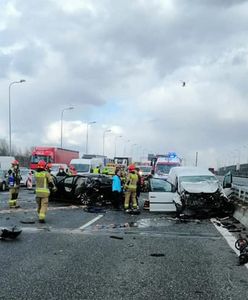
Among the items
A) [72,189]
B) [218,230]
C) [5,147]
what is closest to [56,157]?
[72,189]

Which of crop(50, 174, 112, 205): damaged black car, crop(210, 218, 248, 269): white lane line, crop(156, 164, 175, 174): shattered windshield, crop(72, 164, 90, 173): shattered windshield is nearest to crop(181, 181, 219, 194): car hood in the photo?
crop(210, 218, 248, 269): white lane line

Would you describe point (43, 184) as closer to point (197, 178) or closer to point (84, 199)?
point (84, 199)

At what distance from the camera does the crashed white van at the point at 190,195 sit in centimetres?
1479

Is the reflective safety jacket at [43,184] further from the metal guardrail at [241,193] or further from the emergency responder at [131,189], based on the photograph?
the metal guardrail at [241,193]

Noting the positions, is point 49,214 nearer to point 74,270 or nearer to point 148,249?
point 148,249

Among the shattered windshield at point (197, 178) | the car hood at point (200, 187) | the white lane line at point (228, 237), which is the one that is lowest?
the white lane line at point (228, 237)

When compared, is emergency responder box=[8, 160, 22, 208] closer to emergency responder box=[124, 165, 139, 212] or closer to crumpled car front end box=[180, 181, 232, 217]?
emergency responder box=[124, 165, 139, 212]

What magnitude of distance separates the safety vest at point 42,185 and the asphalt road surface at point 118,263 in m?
0.95

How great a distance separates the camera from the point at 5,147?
98.8 meters

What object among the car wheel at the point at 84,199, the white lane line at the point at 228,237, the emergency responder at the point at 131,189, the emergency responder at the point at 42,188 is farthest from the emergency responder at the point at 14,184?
the white lane line at the point at 228,237

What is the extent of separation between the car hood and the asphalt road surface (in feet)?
8.56

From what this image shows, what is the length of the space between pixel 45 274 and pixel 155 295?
182 centimetres

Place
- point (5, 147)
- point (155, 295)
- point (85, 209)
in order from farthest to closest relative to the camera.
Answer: point (5, 147), point (85, 209), point (155, 295)

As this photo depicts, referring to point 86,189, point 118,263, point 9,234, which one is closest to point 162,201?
point 86,189
